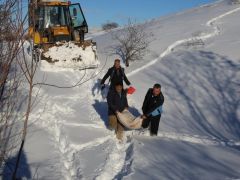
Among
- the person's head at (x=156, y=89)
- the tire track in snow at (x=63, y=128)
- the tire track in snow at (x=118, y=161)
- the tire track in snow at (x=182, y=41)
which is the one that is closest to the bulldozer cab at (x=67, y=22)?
the tire track in snow at (x=182, y=41)

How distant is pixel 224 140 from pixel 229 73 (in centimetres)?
521

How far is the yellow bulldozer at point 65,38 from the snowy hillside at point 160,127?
45 cm

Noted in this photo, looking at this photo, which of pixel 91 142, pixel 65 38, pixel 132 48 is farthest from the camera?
pixel 132 48

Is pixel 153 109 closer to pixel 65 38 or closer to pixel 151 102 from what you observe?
pixel 151 102

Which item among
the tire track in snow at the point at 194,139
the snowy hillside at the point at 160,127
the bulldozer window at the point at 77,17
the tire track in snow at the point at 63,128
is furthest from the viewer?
the bulldozer window at the point at 77,17

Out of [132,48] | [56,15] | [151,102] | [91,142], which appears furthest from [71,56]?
[91,142]

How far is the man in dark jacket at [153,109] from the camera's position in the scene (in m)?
9.41

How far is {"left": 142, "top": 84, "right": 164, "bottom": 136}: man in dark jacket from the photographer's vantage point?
9414 mm

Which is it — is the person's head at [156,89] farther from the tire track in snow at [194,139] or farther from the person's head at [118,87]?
the tire track in snow at [194,139]

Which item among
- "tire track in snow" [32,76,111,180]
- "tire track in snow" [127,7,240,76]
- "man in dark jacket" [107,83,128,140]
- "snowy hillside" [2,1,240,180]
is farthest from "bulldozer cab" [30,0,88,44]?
"man in dark jacket" [107,83,128,140]

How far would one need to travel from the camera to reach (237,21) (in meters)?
26.0

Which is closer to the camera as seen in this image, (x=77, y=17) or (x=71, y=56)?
(x=71, y=56)

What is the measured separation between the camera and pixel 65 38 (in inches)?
672

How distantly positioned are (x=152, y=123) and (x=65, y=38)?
8553mm
